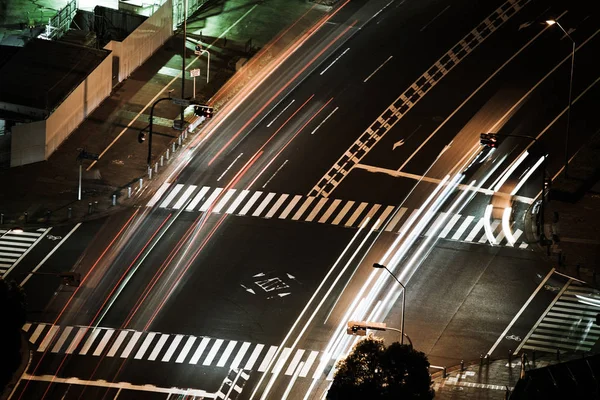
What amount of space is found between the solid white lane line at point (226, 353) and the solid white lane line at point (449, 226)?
1750cm

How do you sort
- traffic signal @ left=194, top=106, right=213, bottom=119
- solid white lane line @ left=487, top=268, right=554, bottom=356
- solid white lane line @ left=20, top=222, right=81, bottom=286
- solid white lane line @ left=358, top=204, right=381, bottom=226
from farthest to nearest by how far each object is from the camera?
traffic signal @ left=194, top=106, right=213, bottom=119, solid white lane line @ left=358, top=204, right=381, bottom=226, solid white lane line @ left=20, top=222, right=81, bottom=286, solid white lane line @ left=487, top=268, right=554, bottom=356

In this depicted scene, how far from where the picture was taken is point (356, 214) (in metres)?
91.8

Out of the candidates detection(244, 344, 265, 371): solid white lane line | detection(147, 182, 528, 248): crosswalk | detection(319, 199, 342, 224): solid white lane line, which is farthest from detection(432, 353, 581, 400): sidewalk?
detection(319, 199, 342, 224): solid white lane line

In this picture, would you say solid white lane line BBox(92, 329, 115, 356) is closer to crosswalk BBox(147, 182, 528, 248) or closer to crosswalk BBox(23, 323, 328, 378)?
crosswalk BBox(23, 323, 328, 378)

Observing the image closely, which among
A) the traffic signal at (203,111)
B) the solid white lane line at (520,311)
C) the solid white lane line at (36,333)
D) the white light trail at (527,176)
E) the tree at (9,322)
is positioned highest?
the white light trail at (527,176)

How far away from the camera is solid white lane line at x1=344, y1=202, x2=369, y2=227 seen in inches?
3573

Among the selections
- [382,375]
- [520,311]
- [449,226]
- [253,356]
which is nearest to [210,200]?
[449,226]

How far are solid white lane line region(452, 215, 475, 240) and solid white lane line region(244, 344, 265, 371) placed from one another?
1720 cm

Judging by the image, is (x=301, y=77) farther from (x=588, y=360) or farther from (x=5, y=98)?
(x=588, y=360)

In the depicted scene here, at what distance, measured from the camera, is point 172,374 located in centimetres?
7556

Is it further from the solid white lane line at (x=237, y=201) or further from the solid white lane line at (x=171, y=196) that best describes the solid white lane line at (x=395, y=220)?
the solid white lane line at (x=171, y=196)

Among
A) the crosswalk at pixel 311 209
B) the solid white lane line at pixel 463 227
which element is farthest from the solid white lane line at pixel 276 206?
the solid white lane line at pixel 463 227

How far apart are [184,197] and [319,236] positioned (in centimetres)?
973

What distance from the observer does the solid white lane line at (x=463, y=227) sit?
8994cm
